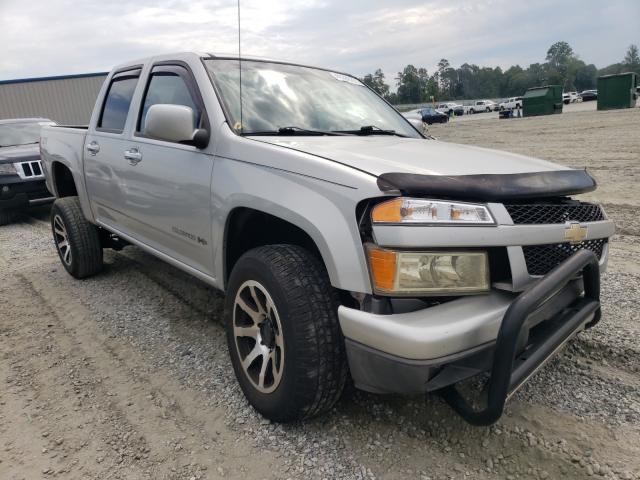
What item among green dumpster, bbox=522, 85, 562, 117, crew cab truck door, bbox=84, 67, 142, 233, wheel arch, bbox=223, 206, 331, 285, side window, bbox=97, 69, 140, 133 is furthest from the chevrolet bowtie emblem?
green dumpster, bbox=522, 85, 562, 117

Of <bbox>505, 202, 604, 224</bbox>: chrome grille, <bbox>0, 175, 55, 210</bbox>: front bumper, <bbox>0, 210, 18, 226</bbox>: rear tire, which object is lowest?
<bbox>0, 210, 18, 226</bbox>: rear tire

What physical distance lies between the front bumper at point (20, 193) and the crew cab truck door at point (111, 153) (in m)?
4.60

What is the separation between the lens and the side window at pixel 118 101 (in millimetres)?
→ 3973

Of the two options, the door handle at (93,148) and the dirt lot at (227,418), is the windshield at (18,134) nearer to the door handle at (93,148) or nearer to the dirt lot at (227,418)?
the door handle at (93,148)

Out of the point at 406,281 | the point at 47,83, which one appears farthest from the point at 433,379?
the point at 47,83

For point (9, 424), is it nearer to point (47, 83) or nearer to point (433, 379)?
point (433, 379)

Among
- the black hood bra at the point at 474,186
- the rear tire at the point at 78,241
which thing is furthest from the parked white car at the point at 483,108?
the black hood bra at the point at 474,186

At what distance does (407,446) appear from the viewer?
2248 mm

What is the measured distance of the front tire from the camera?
82.4 inches

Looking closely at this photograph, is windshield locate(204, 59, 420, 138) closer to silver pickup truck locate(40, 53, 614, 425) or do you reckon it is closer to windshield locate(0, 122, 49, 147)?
silver pickup truck locate(40, 53, 614, 425)

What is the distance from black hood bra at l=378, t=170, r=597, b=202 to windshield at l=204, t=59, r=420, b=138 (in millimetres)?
1111

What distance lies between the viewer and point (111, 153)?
3.92 meters

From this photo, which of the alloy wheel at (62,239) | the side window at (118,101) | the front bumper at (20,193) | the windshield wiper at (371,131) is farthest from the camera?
the front bumper at (20,193)

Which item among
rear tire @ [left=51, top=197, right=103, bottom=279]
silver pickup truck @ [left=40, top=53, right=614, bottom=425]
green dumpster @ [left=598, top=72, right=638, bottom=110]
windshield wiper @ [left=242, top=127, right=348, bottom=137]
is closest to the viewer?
silver pickup truck @ [left=40, top=53, right=614, bottom=425]
